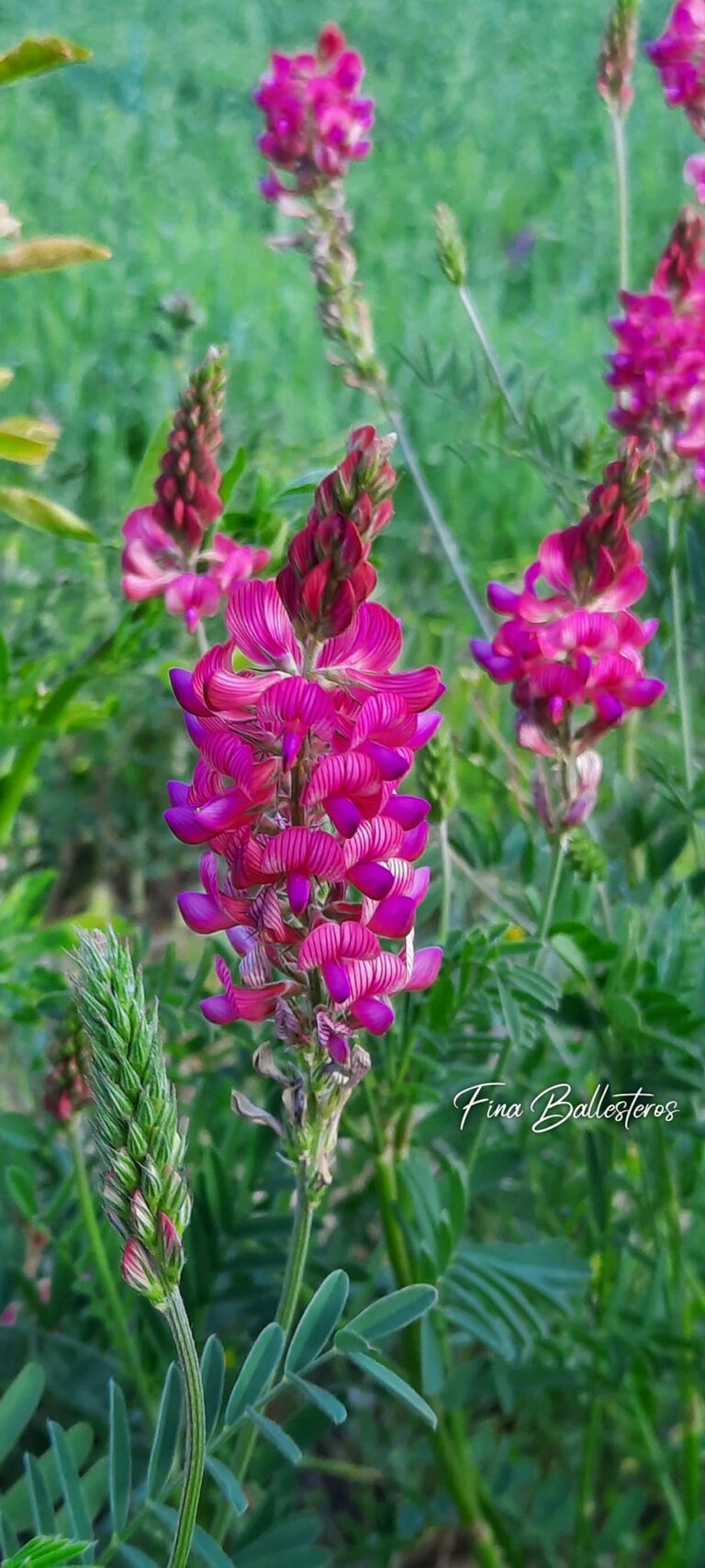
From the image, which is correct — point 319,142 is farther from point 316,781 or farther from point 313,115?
point 316,781

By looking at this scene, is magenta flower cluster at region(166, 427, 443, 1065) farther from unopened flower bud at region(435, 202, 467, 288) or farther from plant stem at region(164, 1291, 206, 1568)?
unopened flower bud at region(435, 202, 467, 288)

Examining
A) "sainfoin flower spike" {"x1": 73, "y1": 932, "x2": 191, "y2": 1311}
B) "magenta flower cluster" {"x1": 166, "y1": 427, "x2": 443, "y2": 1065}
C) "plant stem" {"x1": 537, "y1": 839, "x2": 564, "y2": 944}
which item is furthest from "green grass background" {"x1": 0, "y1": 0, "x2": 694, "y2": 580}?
"sainfoin flower spike" {"x1": 73, "y1": 932, "x2": 191, "y2": 1311}

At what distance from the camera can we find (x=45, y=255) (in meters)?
0.64

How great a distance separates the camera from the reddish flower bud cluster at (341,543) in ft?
1.33

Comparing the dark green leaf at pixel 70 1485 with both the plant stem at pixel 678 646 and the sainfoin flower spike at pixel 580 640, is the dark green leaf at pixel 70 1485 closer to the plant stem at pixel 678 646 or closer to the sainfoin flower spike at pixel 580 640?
the sainfoin flower spike at pixel 580 640

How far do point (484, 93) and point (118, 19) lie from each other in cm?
96

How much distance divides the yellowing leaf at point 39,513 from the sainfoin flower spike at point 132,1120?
0.37 metres

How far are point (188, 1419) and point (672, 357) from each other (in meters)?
0.71

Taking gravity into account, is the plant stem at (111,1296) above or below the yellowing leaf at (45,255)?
below

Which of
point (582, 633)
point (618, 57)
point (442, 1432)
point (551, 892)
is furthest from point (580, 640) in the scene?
point (618, 57)

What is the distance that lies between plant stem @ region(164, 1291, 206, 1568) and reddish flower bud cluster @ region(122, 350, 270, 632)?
1.48 ft

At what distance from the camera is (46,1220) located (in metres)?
0.83

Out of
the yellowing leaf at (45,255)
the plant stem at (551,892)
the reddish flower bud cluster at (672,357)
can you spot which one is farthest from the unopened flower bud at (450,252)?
the plant stem at (551,892)

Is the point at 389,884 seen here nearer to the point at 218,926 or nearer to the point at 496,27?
the point at 218,926
